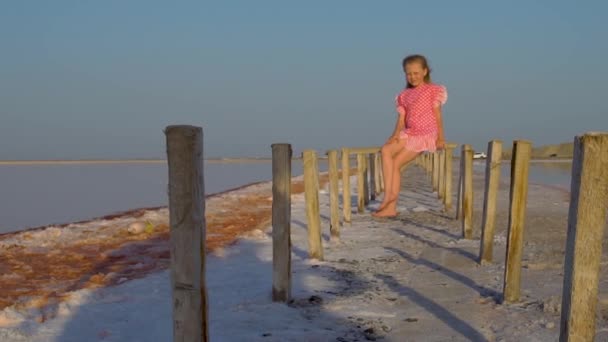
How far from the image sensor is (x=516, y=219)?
415 cm

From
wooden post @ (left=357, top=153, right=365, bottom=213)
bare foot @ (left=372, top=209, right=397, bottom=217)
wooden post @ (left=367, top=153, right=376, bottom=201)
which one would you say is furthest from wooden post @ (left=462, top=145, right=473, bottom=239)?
wooden post @ (left=367, top=153, right=376, bottom=201)

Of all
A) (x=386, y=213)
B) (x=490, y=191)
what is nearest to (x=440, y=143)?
(x=386, y=213)

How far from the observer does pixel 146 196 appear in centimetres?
1798

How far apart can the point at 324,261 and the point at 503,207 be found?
6401mm

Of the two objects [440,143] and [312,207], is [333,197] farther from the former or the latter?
[312,207]

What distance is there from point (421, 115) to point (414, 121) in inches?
5.4

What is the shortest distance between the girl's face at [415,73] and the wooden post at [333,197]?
4.46 feet

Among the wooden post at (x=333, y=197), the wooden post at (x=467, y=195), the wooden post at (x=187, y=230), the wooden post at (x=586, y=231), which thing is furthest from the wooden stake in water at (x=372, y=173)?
the wooden post at (x=187, y=230)

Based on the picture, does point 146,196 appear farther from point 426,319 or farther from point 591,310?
point 591,310

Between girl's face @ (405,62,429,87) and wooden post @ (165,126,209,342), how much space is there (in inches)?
238

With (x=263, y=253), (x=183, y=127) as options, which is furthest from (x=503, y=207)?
(x=183, y=127)

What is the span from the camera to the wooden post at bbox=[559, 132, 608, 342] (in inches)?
102

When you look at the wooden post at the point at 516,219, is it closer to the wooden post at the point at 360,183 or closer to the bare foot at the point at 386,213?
the bare foot at the point at 386,213

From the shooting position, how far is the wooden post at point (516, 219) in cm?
411
